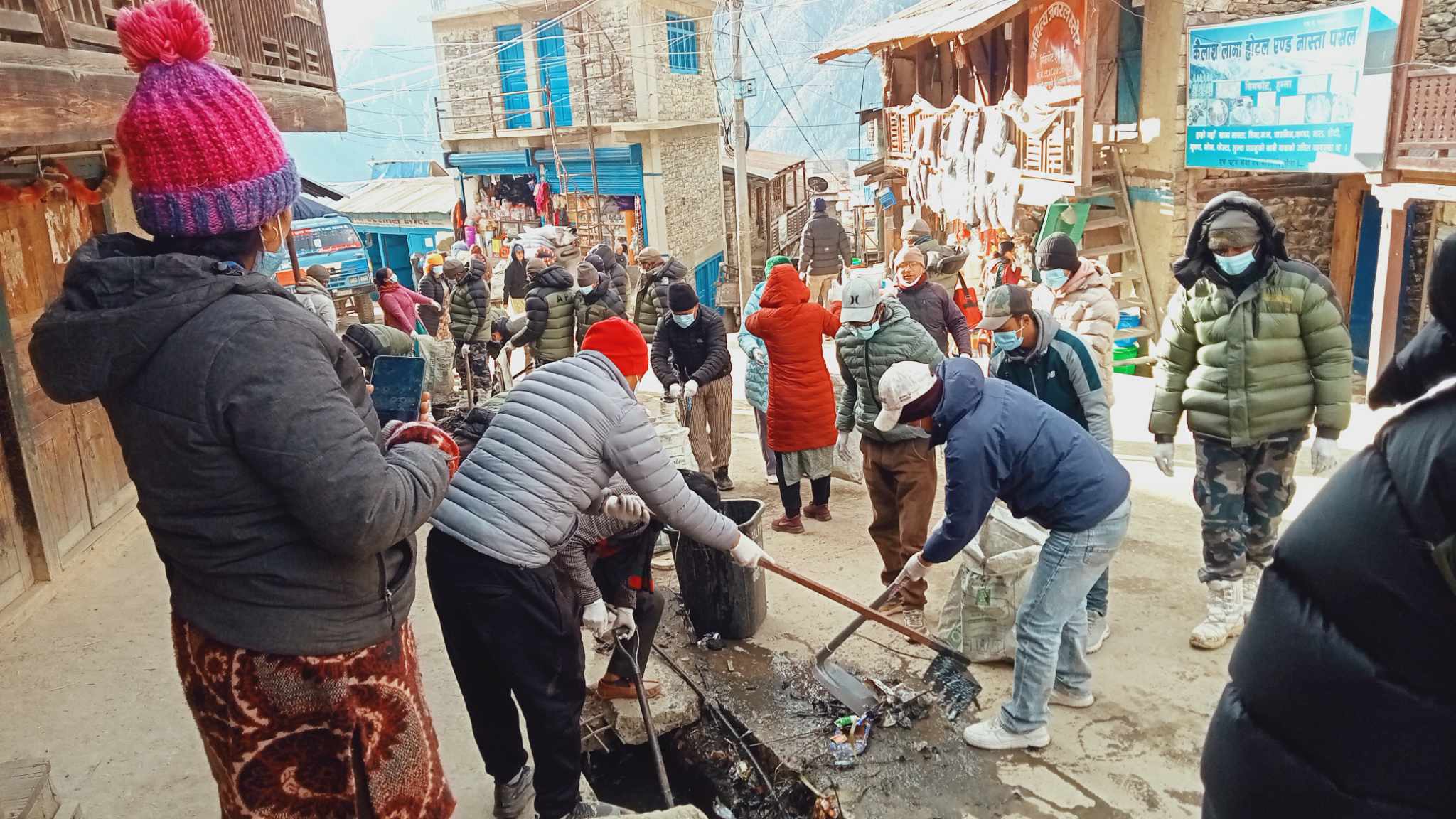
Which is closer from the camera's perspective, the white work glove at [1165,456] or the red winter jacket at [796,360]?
the white work glove at [1165,456]

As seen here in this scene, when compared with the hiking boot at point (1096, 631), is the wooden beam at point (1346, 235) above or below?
above

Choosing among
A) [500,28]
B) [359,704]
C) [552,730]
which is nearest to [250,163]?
Result: [359,704]

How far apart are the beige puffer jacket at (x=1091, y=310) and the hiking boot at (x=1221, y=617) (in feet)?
4.74

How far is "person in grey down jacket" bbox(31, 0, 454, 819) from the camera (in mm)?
1573

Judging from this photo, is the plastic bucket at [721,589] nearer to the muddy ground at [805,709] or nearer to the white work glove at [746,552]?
the muddy ground at [805,709]

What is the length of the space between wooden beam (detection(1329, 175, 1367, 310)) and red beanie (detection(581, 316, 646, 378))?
11209mm

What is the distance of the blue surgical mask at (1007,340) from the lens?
13.7ft

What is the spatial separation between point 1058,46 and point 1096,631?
370 inches

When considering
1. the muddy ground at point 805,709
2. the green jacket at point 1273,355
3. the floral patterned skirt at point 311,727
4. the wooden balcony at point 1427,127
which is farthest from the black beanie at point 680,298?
the wooden balcony at point 1427,127

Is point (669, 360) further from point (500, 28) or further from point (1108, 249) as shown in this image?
point (500, 28)

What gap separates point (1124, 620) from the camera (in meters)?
4.66

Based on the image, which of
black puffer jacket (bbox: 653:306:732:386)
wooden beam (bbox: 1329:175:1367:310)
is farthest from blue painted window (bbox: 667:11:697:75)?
black puffer jacket (bbox: 653:306:732:386)

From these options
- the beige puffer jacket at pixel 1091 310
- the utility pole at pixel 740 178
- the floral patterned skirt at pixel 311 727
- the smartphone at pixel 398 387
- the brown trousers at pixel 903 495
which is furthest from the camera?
the utility pole at pixel 740 178

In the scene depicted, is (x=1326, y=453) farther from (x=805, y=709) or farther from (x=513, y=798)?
(x=513, y=798)
